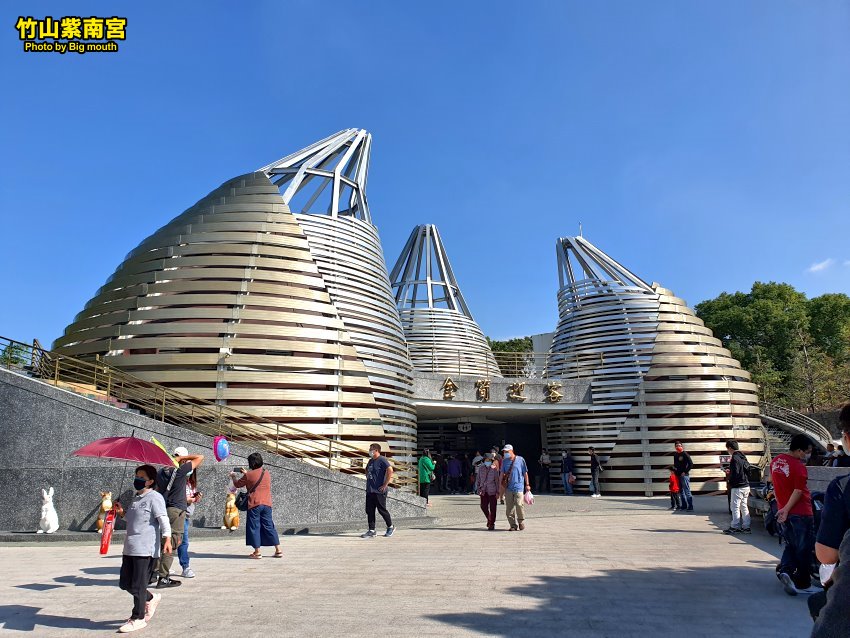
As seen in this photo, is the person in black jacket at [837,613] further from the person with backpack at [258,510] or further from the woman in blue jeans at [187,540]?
the person with backpack at [258,510]

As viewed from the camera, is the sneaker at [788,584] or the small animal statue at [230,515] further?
the small animal statue at [230,515]

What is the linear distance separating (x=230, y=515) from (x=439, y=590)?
537cm

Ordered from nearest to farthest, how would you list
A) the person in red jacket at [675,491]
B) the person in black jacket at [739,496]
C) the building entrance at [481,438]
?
the person in black jacket at [739,496]
the person in red jacket at [675,491]
the building entrance at [481,438]

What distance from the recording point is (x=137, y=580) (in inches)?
195

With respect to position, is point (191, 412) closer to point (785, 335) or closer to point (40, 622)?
point (40, 622)

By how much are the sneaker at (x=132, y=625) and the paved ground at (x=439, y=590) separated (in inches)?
4.8

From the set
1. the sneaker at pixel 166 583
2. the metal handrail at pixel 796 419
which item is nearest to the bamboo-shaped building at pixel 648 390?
the metal handrail at pixel 796 419

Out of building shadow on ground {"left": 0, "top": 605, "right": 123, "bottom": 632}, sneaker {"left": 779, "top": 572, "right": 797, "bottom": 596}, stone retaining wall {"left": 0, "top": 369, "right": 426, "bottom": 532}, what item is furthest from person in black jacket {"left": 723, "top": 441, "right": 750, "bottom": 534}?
building shadow on ground {"left": 0, "top": 605, "right": 123, "bottom": 632}

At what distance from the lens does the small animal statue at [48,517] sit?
31.9 feet

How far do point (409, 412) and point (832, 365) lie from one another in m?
36.7

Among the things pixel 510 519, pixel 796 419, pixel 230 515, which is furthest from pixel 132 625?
pixel 796 419

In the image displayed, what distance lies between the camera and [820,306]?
48.3 m

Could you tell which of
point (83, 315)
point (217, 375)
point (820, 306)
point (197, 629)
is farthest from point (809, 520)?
point (820, 306)

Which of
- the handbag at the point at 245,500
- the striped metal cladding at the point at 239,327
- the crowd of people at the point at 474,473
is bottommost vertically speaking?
the crowd of people at the point at 474,473
